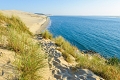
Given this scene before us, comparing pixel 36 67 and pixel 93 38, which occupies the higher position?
pixel 36 67

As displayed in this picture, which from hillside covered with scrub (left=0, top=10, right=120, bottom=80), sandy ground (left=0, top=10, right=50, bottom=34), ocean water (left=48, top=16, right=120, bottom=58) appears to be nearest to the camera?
hillside covered with scrub (left=0, top=10, right=120, bottom=80)

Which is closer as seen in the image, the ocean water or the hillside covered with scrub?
the hillside covered with scrub

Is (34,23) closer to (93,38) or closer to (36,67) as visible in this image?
(93,38)

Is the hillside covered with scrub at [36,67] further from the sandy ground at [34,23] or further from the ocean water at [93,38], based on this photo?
the sandy ground at [34,23]

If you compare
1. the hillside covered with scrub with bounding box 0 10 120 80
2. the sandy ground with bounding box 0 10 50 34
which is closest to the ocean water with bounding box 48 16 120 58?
the sandy ground with bounding box 0 10 50 34

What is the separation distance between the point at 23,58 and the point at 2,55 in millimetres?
1132

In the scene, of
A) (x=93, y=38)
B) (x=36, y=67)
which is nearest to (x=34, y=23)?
(x=93, y=38)

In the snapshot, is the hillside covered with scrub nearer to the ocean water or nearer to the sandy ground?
the ocean water

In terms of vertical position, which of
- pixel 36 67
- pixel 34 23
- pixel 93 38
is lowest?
pixel 93 38

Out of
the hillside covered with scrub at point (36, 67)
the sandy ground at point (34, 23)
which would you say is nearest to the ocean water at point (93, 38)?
the sandy ground at point (34, 23)

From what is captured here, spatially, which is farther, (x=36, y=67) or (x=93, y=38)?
(x=93, y=38)

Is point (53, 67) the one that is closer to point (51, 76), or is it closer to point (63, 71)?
point (63, 71)

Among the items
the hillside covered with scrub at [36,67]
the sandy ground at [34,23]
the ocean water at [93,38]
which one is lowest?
the ocean water at [93,38]

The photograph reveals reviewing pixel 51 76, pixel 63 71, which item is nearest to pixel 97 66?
pixel 63 71
